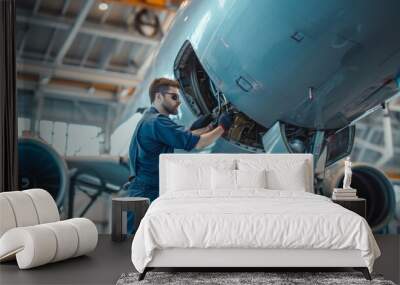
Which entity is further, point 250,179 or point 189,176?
point 189,176

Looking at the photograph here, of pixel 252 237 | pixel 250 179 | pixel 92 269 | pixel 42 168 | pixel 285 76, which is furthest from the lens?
pixel 42 168

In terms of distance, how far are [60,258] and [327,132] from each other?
302 centimetres

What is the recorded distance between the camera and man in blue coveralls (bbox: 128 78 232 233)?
18.5 feet

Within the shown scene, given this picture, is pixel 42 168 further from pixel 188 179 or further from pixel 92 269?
pixel 92 269

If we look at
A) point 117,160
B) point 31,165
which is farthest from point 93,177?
point 31,165

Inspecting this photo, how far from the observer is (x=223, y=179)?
16.1 feet

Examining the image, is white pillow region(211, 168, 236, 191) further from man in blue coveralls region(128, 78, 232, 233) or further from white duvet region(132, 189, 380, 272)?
white duvet region(132, 189, 380, 272)

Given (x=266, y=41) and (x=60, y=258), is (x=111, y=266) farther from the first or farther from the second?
(x=266, y=41)

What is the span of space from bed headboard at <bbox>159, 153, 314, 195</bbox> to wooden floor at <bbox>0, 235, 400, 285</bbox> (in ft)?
3.08

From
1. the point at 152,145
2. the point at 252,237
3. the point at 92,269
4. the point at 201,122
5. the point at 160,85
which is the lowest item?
the point at 92,269

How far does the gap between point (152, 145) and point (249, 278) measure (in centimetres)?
240

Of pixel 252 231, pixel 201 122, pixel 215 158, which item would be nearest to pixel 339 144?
pixel 215 158

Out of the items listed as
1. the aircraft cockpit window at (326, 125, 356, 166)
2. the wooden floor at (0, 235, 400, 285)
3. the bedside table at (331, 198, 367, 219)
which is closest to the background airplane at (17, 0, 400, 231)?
the aircraft cockpit window at (326, 125, 356, 166)

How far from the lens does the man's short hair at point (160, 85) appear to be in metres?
5.66
